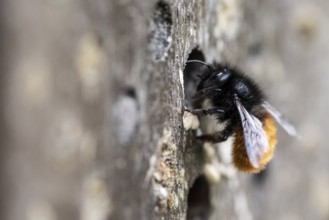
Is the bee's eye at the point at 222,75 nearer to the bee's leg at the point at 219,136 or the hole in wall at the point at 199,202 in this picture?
the bee's leg at the point at 219,136

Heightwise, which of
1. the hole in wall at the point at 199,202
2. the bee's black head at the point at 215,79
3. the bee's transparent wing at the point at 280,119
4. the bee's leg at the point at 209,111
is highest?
the bee's transparent wing at the point at 280,119

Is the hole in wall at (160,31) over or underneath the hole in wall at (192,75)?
over

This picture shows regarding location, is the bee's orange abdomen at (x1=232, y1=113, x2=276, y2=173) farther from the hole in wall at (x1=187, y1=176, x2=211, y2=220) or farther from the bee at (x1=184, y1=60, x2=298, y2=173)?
the hole in wall at (x1=187, y1=176, x2=211, y2=220)

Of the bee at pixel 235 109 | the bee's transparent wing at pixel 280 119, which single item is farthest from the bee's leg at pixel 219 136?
the bee's transparent wing at pixel 280 119

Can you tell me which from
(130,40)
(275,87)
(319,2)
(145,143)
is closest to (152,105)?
(145,143)

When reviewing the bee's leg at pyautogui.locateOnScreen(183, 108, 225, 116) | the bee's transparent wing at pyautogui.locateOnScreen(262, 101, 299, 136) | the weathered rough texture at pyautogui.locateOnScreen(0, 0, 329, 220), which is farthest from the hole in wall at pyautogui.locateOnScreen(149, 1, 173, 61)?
the bee's transparent wing at pyautogui.locateOnScreen(262, 101, 299, 136)

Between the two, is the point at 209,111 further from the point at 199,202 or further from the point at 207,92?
the point at 199,202

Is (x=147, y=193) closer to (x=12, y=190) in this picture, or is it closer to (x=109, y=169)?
(x=109, y=169)
